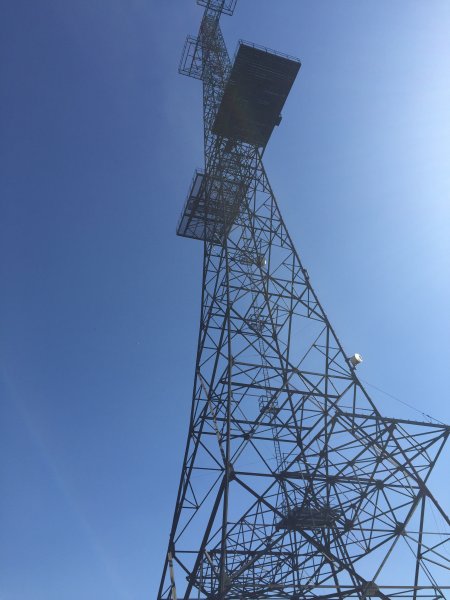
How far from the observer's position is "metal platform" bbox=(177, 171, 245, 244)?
66.4 ft

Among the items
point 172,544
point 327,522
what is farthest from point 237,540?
point 327,522

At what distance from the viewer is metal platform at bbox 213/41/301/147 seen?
66.3 ft

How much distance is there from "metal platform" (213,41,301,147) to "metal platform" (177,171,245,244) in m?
2.59

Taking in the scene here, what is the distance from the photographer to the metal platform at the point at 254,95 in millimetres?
20203

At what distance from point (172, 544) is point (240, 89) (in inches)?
663

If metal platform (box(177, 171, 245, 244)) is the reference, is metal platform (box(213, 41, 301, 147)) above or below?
above

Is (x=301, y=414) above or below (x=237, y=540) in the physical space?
above

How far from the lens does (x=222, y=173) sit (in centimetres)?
2077

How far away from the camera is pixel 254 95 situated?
20.9m

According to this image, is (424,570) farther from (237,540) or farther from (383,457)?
(237,540)

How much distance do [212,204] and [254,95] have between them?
4.86 m

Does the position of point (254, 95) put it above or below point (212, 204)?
above

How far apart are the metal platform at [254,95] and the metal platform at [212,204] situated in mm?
2591

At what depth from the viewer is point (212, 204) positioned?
20.6 m
